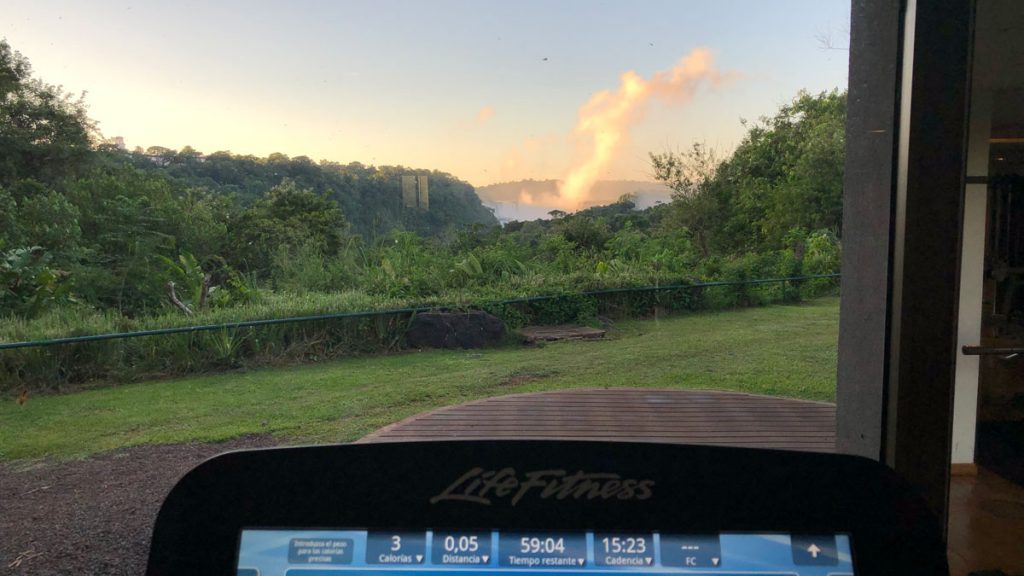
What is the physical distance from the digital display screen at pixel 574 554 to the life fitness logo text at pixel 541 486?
0.03 metres

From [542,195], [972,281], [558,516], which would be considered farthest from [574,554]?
[972,281]

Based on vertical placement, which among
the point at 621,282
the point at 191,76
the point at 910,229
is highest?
the point at 191,76

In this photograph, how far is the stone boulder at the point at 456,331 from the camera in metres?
1.27

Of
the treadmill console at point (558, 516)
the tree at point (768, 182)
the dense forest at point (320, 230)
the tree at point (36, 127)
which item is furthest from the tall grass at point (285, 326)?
the treadmill console at point (558, 516)

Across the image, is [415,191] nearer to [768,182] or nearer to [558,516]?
[768,182]

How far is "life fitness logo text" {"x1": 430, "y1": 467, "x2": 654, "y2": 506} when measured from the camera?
0.55 metres

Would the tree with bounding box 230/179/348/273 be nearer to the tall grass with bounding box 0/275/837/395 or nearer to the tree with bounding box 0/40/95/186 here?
the tall grass with bounding box 0/275/837/395

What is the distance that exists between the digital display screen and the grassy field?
24.3 inches

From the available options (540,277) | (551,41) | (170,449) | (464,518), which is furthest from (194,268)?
(464,518)

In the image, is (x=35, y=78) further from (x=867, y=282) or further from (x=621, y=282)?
(x=867, y=282)

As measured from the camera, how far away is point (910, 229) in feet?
3.05

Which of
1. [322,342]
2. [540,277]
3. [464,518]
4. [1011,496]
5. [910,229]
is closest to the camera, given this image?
[464,518]

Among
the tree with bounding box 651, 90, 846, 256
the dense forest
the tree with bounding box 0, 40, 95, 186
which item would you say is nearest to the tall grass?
the dense forest

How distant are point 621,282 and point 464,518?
84cm
